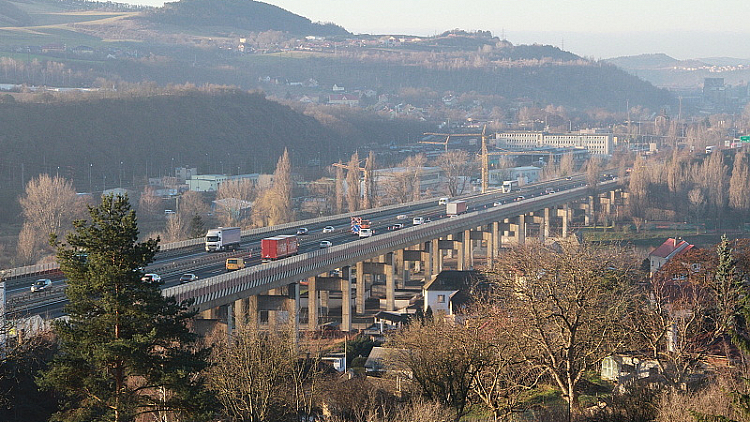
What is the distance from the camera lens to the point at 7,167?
299 ft

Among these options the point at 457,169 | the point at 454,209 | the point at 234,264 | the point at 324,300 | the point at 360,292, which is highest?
the point at 234,264

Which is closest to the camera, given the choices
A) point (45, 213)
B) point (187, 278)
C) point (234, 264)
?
point (187, 278)

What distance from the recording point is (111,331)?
693 inches

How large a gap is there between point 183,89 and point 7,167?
53290mm

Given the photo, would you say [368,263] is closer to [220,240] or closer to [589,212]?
[220,240]

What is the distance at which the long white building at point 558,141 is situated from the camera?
165 metres

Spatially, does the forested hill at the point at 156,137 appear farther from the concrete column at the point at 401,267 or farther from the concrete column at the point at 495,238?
the concrete column at the point at 495,238

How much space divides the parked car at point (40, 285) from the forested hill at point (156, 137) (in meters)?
52.1

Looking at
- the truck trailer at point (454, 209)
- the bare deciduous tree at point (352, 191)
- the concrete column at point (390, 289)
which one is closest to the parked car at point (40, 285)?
the concrete column at point (390, 289)

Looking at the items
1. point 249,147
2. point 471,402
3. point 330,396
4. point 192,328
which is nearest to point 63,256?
point 330,396

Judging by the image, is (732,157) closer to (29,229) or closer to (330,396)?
(29,229)

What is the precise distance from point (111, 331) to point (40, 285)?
61.0ft

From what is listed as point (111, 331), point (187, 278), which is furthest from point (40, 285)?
point (111, 331)

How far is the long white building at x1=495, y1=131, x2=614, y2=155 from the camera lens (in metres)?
165
